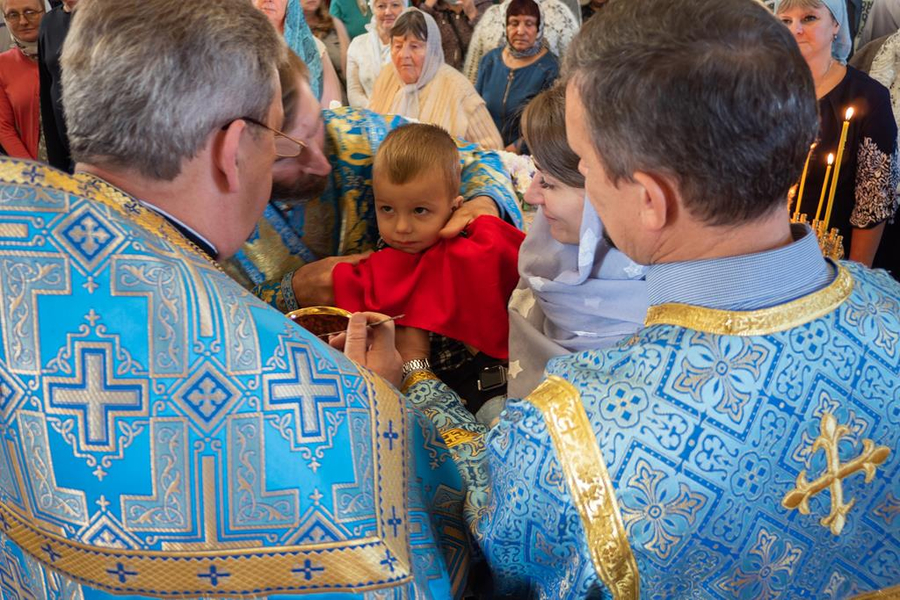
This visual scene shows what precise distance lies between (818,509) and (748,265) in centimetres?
35

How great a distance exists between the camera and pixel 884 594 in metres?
1.37

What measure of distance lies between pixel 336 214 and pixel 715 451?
5.59ft

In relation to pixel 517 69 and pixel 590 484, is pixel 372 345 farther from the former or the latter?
pixel 517 69

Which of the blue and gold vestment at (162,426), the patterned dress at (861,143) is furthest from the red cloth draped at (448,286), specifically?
the patterned dress at (861,143)

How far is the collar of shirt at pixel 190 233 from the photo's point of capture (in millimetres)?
1464

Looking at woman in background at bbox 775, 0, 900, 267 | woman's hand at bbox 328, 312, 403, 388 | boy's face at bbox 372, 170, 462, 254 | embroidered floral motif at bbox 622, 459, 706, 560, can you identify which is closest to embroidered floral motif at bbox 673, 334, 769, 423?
embroidered floral motif at bbox 622, 459, 706, 560

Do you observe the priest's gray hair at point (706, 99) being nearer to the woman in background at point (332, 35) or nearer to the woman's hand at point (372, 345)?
the woman's hand at point (372, 345)

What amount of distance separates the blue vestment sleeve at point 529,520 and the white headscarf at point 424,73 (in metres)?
4.84

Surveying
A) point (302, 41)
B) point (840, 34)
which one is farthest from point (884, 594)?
point (302, 41)

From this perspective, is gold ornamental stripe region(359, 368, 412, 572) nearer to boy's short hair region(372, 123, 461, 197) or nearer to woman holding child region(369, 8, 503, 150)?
boy's short hair region(372, 123, 461, 197)

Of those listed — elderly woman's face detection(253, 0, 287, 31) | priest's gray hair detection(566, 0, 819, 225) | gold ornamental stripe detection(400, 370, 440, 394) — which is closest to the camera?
priest's gray hair detection(566, 0, 819, 225)

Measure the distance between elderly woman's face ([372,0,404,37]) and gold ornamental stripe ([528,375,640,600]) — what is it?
18.6ft

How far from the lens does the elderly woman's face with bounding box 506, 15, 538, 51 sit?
592 centimetres

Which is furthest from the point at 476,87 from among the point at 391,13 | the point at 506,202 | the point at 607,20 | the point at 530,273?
the point at 607,20
